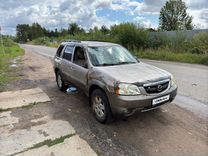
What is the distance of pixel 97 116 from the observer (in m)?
4.55

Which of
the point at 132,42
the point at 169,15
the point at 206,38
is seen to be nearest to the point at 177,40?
the point at 206,38

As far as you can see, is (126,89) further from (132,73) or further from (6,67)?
(6,67)

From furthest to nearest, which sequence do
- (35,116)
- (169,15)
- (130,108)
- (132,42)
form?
(169,15)
(132,42)
(35,116)
(130,108)

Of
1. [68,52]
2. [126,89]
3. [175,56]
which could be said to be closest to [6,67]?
[68,52]

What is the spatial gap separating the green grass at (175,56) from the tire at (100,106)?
11398 mm

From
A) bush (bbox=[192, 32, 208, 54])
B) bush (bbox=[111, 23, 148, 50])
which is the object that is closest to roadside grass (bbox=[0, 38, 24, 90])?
bush (bbox=[111, 23, 148, 50])

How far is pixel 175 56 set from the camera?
1577 cm

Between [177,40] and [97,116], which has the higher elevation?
[177,40]

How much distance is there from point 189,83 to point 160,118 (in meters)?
3.78

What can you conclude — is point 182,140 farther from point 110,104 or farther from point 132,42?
point 132,42

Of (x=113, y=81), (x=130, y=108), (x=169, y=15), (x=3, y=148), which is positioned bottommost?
(x=3, y=148)

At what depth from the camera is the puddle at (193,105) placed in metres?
5.03

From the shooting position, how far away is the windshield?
496cm

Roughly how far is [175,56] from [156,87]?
12654 mm
